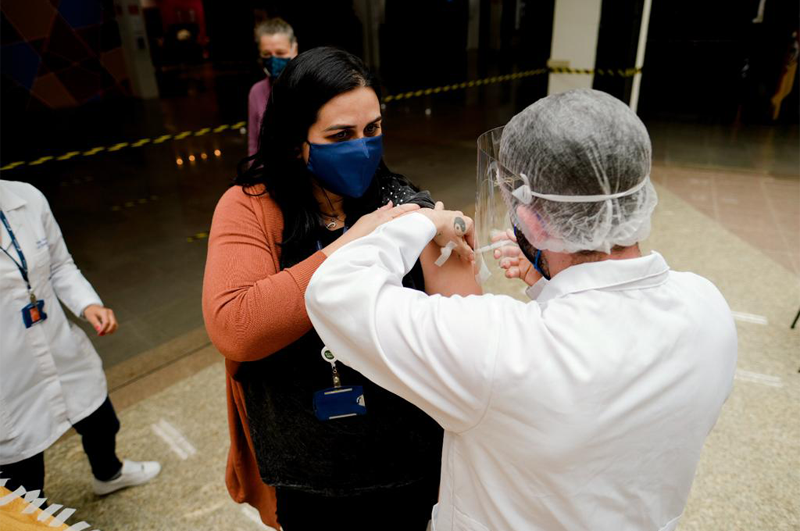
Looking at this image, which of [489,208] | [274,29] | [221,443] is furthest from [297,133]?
[274,29]

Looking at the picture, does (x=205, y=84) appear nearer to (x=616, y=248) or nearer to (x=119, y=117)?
(x=119, y=117)

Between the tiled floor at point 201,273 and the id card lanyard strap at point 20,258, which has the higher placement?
the id card lanyard strap at point 20,258

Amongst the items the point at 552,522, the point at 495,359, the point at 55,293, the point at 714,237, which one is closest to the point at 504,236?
the point at 495,359

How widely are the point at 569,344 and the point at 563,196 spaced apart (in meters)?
0.24

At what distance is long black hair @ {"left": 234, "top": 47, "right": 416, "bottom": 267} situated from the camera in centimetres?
123

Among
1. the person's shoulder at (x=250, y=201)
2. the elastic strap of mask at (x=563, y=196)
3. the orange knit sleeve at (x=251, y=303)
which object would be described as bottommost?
the orange knit sleeve at (x=251, y=303)

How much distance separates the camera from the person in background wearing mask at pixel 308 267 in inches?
47.3

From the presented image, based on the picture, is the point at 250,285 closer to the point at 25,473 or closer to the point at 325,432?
the point at 325,432

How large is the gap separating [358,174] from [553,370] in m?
0.76

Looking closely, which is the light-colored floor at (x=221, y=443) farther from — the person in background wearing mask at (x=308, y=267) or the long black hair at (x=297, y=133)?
the long black hair at (x=297, y=133)

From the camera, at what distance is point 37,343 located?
175cm

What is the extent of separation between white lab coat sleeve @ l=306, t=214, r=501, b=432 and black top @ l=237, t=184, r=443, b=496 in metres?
0.31

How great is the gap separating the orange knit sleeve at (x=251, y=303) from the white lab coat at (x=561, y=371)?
149 mm

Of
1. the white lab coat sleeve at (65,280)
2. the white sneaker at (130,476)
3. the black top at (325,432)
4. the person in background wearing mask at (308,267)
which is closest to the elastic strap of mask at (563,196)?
the person in background wearing mask at (308,267)
